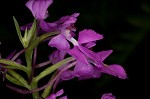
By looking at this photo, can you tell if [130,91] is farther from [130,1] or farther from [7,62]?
[7,62]

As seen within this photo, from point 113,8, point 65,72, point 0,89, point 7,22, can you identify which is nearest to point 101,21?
point 113,8

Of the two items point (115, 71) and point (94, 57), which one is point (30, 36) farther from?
point (115, 71)

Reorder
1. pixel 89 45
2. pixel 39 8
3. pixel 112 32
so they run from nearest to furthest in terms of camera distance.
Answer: pixel 39 8 < pixel 89 45 < pixel 112 32

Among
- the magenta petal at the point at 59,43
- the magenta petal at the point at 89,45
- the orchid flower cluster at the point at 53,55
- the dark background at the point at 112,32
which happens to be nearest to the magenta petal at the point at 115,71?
the orchid flower cluster at the point at 53,55

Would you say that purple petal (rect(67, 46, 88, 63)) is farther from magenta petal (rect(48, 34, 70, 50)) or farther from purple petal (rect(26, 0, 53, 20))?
purple petal (rect(26, 0, 53, 20))

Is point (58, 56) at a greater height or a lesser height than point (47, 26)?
lesser

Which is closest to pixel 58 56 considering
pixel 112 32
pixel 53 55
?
pixel 53 55

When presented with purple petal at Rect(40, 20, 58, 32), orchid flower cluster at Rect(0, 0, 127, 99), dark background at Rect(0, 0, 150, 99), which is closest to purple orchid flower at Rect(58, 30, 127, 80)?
orchid flower cluster at Rect(0, 0, 127, 99)
